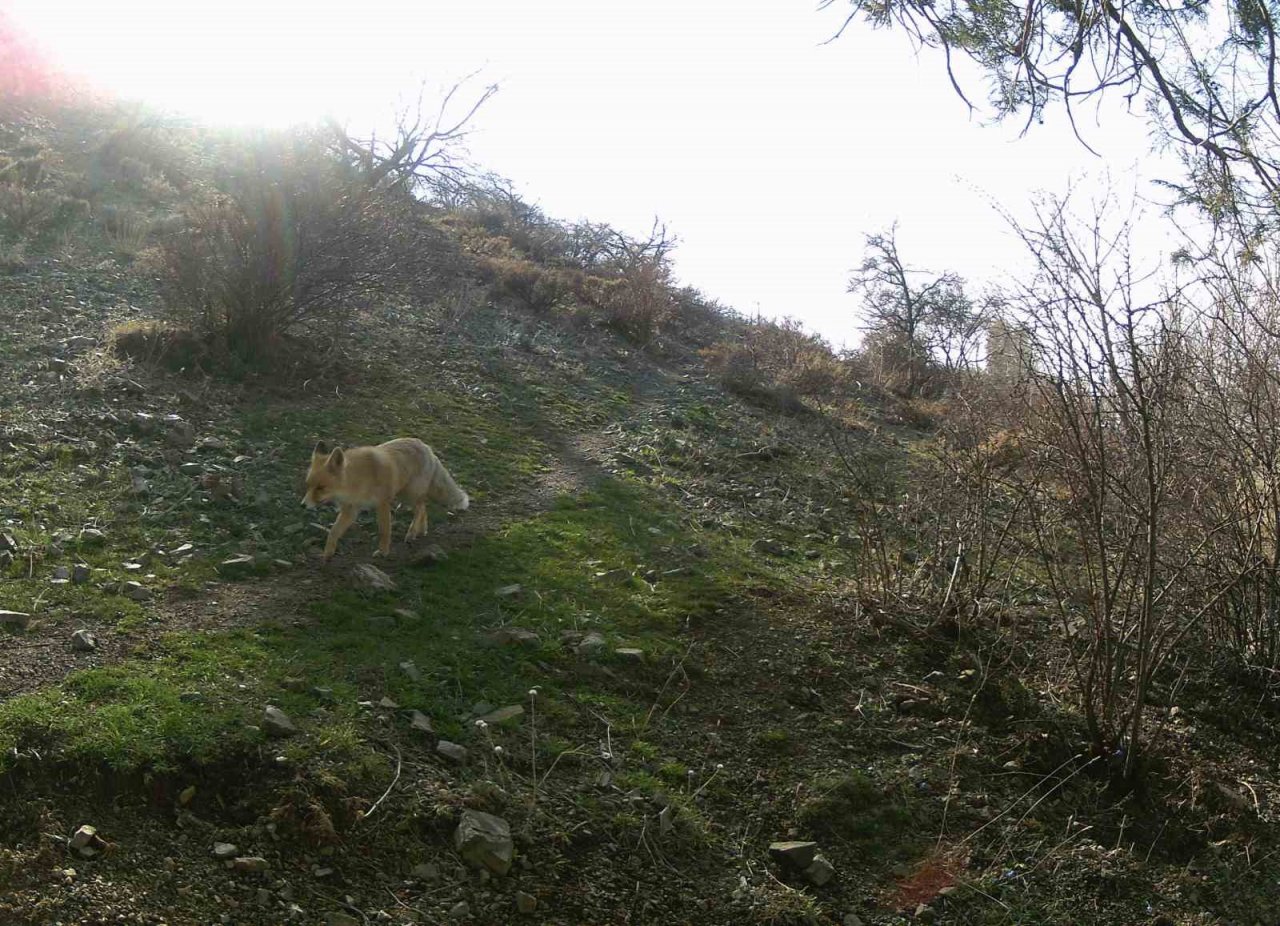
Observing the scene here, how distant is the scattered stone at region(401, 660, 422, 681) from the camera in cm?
561

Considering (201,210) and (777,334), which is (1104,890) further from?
(777,334)

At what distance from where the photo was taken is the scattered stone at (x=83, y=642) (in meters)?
5.13

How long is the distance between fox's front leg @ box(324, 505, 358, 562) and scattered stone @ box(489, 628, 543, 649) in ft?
5.19

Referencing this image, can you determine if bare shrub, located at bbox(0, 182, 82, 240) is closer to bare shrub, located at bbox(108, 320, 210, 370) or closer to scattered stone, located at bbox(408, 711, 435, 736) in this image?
bare shrub, located at bbox(108, 320, 210, 370)

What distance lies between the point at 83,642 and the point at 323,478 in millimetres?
2461

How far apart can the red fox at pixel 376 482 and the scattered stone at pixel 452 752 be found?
2.59 metres

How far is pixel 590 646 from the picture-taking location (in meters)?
6.39

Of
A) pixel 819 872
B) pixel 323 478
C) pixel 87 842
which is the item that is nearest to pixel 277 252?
pixel 323 478

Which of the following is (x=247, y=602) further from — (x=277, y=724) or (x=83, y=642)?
(x=277, y=724)

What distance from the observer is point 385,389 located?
1183cm

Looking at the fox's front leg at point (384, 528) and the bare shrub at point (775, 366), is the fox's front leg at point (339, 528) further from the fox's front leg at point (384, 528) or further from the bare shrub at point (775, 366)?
the bare shrub at point (775, 366)

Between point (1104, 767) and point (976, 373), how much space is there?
2993mm

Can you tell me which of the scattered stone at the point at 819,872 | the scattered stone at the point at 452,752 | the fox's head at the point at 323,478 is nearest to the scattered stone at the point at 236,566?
the fox's head at the point at 323,478

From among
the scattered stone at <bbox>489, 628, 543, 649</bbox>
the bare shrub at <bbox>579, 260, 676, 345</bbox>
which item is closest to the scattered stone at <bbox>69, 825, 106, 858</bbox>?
the scattered stone at <bbox>489, 628, 543, 649</bbox>
